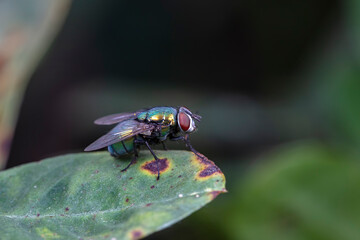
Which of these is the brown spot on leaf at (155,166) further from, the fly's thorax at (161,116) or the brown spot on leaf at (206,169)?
the fly's thorax at (161,116)

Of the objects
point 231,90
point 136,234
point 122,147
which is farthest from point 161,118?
point 231,90

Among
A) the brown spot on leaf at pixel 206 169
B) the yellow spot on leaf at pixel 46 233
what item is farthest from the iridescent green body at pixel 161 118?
the yellow spot on leaf at pixel 46 233

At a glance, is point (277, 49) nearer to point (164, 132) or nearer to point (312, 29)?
point (312, 29)

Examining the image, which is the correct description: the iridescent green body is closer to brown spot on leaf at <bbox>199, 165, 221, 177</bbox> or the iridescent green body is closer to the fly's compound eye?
the fly's compound eye

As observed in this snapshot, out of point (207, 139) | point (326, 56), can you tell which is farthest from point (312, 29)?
point (207, 139)

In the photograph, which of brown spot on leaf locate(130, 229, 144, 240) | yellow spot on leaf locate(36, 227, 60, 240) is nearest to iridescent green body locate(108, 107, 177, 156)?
yellow spot on leaf locate(36, 227, 60, 240)

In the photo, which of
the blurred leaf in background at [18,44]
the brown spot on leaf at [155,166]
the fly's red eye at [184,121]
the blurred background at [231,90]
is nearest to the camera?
the brown spot on leaf at [155,166]

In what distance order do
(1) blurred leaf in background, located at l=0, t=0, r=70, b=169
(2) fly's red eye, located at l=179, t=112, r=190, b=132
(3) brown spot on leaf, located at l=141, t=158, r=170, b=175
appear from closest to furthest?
(3) brown spot on leaf, located at l=141, t=158, r=170, b=175
(2) fly's red eye, located at l=179, t=112, r=190, b=132
(1) blurred leaf in background, located at l=0, t=0, r=70, b=169
